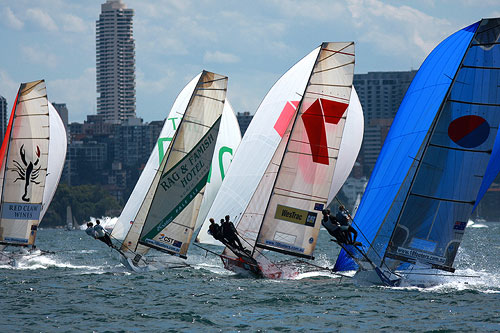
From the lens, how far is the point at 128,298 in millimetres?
16484

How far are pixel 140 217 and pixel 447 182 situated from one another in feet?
24.9

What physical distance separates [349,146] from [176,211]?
4637 mm

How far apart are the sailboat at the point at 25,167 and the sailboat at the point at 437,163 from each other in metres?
8.85

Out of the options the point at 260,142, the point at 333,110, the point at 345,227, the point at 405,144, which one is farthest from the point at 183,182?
the point at 405,144

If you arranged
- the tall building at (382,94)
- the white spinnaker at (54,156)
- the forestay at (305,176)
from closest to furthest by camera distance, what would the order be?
1. the forestay at (305,176)
2. the white spinnaker at (54,156)
3. the tall building at (382,94)

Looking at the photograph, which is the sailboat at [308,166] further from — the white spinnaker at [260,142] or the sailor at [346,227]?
the white spinnaker at [260,142]

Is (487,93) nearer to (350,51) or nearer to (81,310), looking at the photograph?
(350,51)

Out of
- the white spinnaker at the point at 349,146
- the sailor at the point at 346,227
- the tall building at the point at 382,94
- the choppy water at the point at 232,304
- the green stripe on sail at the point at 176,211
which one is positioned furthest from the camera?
the tall building at the point at 382,94

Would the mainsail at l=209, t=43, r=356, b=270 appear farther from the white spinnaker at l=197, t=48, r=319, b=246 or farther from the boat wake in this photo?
the white spinnaker at l=197, t=48, r=319, b=246

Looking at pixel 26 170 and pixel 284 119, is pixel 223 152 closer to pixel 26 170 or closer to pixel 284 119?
pixel 284 119

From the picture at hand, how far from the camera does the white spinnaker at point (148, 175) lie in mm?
24609

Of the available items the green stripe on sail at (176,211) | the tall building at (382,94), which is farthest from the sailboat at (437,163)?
the tall building at (382,94)

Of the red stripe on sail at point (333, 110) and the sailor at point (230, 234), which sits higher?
the red stripe on sail at point (333, 110)

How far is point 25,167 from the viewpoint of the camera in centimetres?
2305
